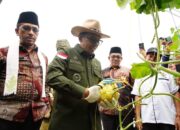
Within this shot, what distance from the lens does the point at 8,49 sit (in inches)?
131

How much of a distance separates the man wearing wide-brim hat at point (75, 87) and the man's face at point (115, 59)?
2439 mm

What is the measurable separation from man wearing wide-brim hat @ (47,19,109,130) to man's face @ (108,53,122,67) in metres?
2.44

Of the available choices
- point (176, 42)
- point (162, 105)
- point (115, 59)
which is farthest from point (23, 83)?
point (115, 59)

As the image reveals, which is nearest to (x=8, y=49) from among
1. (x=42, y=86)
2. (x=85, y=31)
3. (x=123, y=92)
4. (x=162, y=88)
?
(x=42, y=86)

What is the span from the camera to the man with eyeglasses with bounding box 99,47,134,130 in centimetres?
524

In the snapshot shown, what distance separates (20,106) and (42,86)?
0.31 metres

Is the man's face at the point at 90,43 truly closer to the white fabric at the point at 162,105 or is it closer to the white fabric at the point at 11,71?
the white fabric at the point at 11,71

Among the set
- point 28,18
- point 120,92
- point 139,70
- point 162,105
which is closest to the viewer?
point 139,70

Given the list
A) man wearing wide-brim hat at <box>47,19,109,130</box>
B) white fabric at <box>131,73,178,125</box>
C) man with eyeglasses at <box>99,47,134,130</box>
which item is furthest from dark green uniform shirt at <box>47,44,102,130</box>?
man with eyeglasses at <box>99,47,134,130</box>

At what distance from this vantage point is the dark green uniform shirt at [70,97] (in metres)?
3.10

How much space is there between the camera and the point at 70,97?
3.18m

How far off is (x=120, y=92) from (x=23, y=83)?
2.37 meters

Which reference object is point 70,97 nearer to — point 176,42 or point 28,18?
point 28,18

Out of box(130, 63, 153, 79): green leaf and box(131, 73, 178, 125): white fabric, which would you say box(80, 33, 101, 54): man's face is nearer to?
box(131, 73, 178, 125): white fabric
